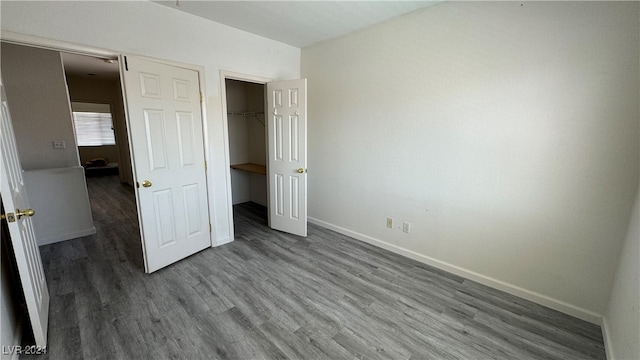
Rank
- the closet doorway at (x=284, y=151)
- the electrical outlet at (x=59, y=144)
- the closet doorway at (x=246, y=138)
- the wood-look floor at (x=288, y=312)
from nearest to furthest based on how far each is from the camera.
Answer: the wood-look floor at (x=288, y=312) < the closet doorway at (x=284, y=151) < the electrical outlet at (x=59, y=144) < the closet doorway at (x=246, y=138)

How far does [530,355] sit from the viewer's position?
172cm

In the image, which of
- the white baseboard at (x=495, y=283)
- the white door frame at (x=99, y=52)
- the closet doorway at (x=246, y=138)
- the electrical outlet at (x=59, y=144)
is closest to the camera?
the white door frame at (x=99, y=52)

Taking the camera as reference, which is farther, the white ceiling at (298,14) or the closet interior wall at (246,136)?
the closet interior wall at (246,136)

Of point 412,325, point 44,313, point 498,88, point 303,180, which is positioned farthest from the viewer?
point 303,180

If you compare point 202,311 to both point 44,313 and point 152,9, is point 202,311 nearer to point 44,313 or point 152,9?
point 44,313

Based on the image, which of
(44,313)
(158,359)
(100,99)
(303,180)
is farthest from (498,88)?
(100,99)

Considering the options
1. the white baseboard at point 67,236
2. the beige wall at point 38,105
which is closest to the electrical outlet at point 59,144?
the beige wall at point 38,105

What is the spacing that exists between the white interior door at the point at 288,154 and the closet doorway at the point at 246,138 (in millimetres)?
1023

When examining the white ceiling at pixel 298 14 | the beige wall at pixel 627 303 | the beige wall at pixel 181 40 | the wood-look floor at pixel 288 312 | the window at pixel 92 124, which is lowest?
the wood-look floor at pixel 288 312

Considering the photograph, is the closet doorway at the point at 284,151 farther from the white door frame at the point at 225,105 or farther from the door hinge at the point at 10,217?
the door hinge at the point at 10,217

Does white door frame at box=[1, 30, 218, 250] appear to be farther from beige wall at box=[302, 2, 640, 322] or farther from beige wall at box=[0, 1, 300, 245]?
beige wall at box=[302, 2, 640, 322]

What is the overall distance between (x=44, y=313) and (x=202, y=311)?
1048 mm

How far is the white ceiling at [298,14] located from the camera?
2408 mm

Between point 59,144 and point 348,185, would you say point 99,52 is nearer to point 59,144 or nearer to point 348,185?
point 59,144
